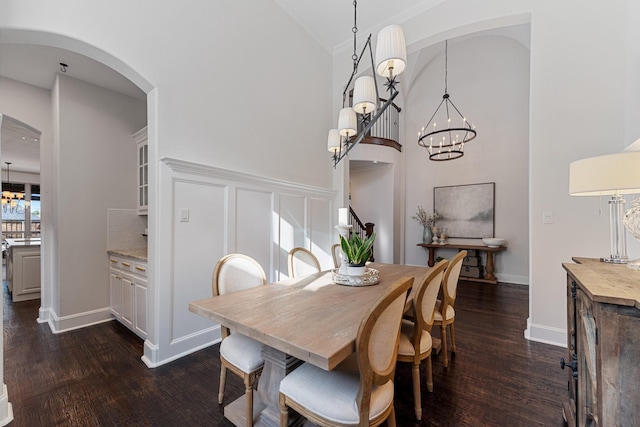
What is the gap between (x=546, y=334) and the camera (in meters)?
2.65

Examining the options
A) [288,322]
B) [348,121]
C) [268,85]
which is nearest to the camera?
[288,322]

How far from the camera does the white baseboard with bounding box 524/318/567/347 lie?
2586mm

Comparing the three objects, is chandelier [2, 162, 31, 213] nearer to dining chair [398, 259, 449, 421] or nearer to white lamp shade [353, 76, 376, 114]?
white lamp shade [353, 76, 376, 114]

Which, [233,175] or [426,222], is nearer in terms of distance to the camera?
[233,175]

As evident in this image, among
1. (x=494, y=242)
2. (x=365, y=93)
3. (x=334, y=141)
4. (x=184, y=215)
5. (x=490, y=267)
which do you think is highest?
(x=365, y=93)

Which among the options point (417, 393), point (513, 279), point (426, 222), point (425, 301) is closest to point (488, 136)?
point (426, 222)

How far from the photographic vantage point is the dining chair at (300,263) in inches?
95.8

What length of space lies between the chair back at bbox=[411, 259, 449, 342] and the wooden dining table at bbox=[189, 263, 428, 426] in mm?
132

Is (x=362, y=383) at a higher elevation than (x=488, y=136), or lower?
lower

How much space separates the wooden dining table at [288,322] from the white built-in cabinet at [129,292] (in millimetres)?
1454

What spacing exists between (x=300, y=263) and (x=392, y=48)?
187 cm

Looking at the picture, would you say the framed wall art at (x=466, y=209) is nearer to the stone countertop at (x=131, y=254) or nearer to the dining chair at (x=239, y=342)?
the dining chair at (x=239, y=342)

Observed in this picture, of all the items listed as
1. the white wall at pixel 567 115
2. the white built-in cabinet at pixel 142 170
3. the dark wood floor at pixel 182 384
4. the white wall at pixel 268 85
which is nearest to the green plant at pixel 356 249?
the dark wood floor at pixel 182 384

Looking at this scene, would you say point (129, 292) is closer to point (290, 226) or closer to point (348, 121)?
point (290, 226)
